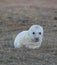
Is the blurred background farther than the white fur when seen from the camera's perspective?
No

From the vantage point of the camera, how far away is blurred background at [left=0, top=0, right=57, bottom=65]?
8674 mm

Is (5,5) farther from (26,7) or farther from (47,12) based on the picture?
(47,12)

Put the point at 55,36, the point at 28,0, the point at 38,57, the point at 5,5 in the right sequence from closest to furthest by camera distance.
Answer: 1. the point at 38,57
2. the point at 55,36
3. the point at 5,5
4. the point at 28,0

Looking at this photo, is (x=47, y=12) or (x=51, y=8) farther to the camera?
(x=51, y=8)

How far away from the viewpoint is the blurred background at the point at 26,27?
8.67 m

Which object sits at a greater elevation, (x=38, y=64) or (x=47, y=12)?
(x=47, y=12)

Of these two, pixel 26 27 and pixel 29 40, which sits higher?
pixel 26 27

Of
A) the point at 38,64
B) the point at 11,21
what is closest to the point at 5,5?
the point at 11,21

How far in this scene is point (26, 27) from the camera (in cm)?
1366

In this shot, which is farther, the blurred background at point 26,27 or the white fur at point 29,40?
the white fur at point 29,40

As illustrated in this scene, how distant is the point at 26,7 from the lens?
18.7 m

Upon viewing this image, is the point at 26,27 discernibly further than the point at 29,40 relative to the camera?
Yes

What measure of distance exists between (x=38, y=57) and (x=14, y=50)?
84 cm

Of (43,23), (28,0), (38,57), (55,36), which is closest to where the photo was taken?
(38,57)
